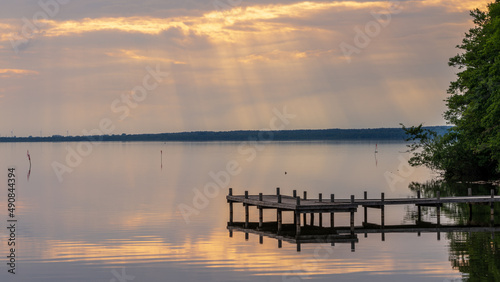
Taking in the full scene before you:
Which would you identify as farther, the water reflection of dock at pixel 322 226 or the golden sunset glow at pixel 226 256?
the water reflection of dock at pixel 322 226

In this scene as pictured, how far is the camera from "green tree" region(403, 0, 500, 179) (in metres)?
54.5

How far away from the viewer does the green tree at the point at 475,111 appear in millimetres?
54500

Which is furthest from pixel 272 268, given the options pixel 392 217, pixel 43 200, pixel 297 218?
pixel 43 200

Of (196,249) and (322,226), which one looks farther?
(322,226)

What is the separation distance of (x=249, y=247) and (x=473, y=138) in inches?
1265

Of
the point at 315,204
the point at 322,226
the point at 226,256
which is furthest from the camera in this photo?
the point at 322,226

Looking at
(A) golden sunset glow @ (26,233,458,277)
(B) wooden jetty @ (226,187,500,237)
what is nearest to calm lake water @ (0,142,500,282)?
(A) golden sunset glow @ (26,233,458,277)

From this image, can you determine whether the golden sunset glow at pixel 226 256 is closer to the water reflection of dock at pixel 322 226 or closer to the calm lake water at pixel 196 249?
the calm lake water at pixel 196 249

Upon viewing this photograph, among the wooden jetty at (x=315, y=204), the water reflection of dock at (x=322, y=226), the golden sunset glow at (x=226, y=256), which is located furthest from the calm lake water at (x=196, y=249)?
the wooden jetty at (x=315, y=204)

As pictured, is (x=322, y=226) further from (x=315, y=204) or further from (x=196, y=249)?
(x=196, y=249)

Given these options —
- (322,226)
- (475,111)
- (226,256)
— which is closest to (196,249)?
(226,256)

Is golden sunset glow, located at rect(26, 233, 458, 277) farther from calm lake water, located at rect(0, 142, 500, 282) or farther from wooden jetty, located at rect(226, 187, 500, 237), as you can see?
wooden jetty, located at rect(226, 187, 500, 237)

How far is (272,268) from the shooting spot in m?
31.3

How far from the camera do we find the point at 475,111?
5800 cm
